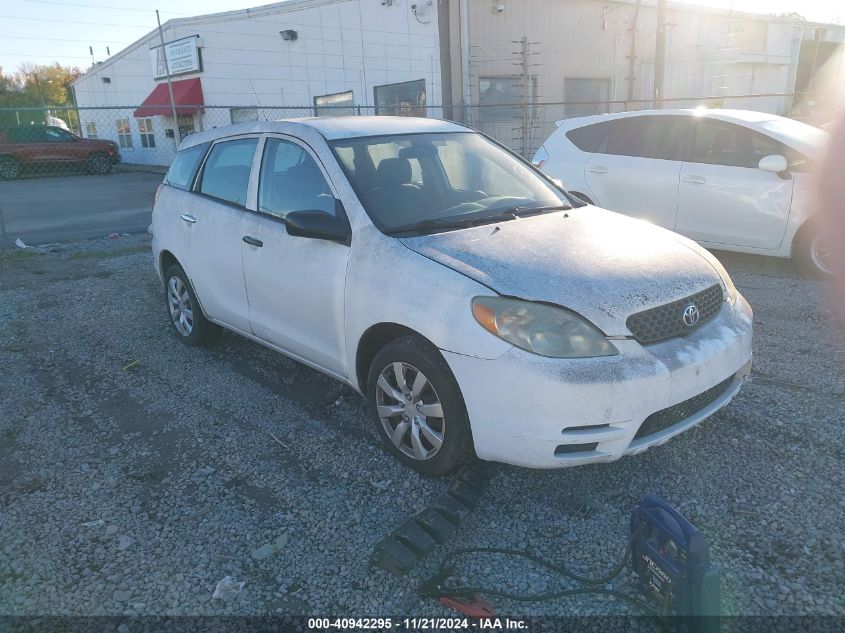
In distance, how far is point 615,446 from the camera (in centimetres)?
280

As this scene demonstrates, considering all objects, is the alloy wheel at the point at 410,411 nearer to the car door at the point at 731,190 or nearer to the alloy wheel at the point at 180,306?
the alloy wheel at the point at 180,306

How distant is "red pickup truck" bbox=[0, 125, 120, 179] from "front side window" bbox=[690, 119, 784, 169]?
852 inches

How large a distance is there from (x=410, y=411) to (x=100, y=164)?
947 inches

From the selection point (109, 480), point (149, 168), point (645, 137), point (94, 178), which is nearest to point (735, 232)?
point (645, 137)

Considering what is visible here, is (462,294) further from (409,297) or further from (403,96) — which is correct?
(403,96)

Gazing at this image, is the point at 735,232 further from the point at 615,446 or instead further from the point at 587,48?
the point at 587,48

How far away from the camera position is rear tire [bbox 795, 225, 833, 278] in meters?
6.33

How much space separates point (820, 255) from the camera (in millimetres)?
6387

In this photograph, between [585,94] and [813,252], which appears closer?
[813,252]

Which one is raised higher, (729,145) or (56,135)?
(56,135)

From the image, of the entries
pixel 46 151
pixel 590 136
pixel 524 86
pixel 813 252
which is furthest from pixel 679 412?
pixel 46 151

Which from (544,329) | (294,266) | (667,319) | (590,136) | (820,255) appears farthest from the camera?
(590,136)

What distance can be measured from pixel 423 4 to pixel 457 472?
594 inches

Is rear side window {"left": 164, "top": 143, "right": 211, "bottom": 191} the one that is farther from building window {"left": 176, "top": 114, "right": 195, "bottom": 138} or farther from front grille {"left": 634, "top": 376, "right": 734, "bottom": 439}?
building window {"left": 176, "top": 114, "right": 195, "bottom": 138}
